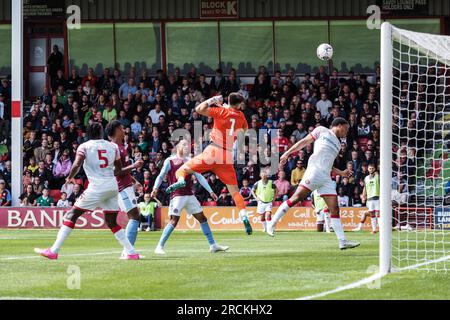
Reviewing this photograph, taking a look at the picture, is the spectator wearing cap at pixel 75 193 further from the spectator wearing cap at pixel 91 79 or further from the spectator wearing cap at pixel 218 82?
the spectator wearing cap at pixel 218 82

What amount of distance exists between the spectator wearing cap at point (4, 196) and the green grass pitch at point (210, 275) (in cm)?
1251

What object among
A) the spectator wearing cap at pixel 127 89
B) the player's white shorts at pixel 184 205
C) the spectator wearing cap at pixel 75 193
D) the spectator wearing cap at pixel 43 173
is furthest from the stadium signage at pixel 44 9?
the player's white shorts at pixel 184 205

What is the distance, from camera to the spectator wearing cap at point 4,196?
30609 millimetres

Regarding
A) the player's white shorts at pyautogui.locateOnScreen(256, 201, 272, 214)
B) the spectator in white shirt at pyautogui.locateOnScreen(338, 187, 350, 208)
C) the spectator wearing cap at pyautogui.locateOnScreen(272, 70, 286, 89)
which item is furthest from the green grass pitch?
the spectator wearing cap at pyautogui.locateOnScreen(272, 70, 286, 89)

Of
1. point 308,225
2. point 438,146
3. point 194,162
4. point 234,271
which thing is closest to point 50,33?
point 308,225

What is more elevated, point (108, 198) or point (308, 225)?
point (108, 198)

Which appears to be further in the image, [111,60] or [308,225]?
[111,60]

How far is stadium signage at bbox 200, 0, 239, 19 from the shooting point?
121 ft

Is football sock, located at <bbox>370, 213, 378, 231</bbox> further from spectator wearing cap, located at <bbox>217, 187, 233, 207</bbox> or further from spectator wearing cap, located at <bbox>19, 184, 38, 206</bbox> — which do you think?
spectator wearing cap, located at <bbox>19, 184, 38, 206</bbox>

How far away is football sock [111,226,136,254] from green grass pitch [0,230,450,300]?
0.78 feet

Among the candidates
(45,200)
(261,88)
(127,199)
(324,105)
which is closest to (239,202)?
(127,199)

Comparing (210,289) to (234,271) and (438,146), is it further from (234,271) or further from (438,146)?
(438,146)

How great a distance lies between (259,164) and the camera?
1188 inches
